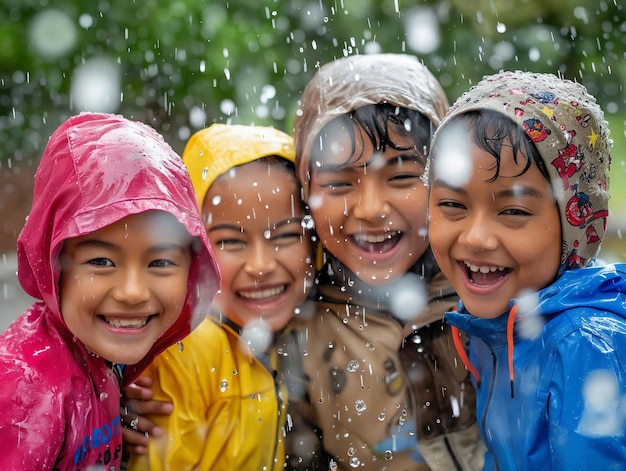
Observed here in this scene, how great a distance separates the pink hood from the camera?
2908mm

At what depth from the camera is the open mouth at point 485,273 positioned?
307 cm

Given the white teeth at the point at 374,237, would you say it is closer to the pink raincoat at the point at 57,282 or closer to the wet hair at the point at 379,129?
the wet hair at the point at 379,129

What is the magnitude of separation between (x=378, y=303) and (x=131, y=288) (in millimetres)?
1237

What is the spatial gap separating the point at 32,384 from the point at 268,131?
5.60 feet

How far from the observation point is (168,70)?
7.80 meters

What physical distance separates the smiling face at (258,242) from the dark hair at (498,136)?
98 cm

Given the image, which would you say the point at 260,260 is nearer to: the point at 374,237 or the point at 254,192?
the point at 254,192

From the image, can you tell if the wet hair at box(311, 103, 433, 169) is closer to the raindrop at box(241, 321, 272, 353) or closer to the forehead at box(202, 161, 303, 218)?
the forehead at box(202, 161, 303, 218)

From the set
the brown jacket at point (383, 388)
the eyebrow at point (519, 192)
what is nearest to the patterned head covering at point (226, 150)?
the brown jacket at point (383, 388)

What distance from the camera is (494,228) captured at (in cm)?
296

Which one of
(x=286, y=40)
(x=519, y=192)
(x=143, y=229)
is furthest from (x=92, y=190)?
(x=286, y=40)

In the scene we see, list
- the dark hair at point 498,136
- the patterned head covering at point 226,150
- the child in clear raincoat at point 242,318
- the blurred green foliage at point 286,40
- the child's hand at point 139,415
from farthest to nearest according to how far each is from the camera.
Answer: the blurred green foliage at point 286,40 < the patterned head covering at point 226,150 < the child in clear raincoat at point 242,318 < the child's hand at point 139,415 < the dark hair at point 498,136

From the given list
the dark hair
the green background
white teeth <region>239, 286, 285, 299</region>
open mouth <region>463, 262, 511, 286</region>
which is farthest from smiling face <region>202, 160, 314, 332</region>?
the green background

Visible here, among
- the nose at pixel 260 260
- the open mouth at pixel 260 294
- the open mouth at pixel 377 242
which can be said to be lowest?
the open mouth at pixel 260 294
